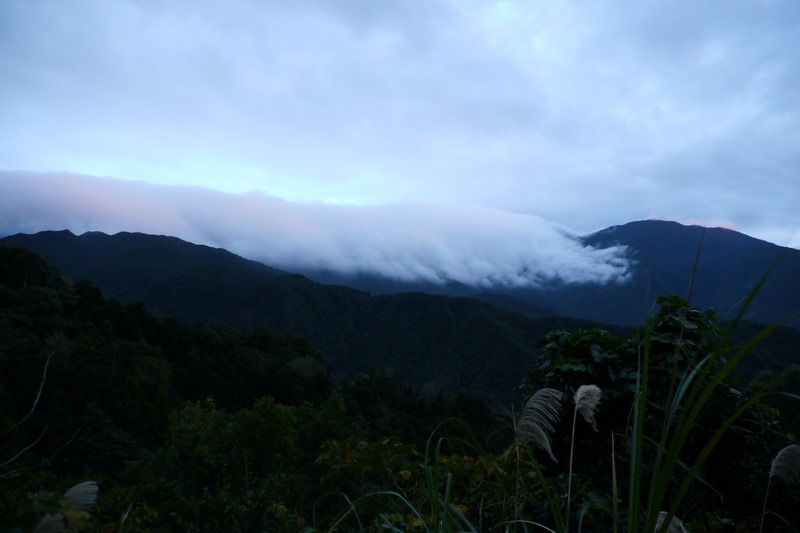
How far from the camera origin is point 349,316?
301ft

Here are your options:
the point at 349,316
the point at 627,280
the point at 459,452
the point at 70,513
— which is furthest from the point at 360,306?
the point at 70,513

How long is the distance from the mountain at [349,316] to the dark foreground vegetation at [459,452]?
42156 millimetres

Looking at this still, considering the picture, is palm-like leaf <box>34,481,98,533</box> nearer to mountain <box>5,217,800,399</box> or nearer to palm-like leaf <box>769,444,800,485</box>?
palm-like leaf <box>769,444,800,485</box>

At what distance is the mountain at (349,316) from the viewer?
70.2m

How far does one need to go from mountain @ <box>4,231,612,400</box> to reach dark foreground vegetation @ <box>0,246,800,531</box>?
42156mm

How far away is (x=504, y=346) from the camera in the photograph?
6925 cm

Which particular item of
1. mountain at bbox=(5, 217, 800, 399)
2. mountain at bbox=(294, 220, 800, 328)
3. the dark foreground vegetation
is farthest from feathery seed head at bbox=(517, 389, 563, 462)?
mountain at bbox=(294, 220, 800, 328)

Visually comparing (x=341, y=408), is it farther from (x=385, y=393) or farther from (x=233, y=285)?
(x=233, y=285)

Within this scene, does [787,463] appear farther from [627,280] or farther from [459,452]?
[627,280]

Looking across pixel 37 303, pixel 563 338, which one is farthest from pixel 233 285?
pixel 563 338

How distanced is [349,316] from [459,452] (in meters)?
78.8

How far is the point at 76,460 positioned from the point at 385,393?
83.3 ft

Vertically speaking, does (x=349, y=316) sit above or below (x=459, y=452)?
below

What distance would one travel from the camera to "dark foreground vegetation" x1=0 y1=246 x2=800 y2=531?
1.65m
